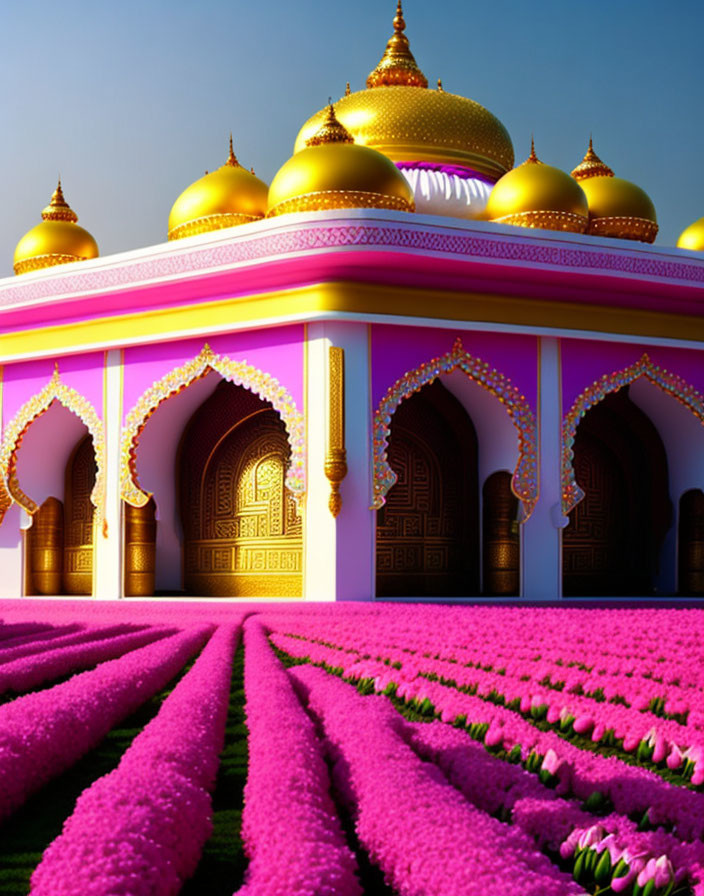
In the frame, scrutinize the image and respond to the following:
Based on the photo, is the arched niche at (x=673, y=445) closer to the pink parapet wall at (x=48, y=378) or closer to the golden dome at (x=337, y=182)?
the golden dome at (x=337, y=182)

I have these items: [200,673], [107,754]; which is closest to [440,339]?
[200,673]

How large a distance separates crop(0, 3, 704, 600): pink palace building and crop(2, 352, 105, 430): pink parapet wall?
0.02 m

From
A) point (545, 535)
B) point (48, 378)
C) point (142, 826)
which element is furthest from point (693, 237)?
point (142, 826)

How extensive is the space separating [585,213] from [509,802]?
9.81 metres

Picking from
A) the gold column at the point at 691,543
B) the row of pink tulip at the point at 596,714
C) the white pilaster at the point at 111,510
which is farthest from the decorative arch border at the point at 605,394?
the row of pink tulip at the point at 596,714

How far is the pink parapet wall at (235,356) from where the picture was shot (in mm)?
9781

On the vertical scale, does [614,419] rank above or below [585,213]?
below

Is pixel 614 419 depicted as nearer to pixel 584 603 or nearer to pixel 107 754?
pixel 584 603

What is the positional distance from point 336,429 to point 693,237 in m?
5.31

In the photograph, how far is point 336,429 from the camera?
9398 millimetres

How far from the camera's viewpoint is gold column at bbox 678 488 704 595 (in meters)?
11.3

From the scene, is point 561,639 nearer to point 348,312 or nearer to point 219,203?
point 348,312

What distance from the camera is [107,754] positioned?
9.79 feet

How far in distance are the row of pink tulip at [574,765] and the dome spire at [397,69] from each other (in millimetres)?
12127
